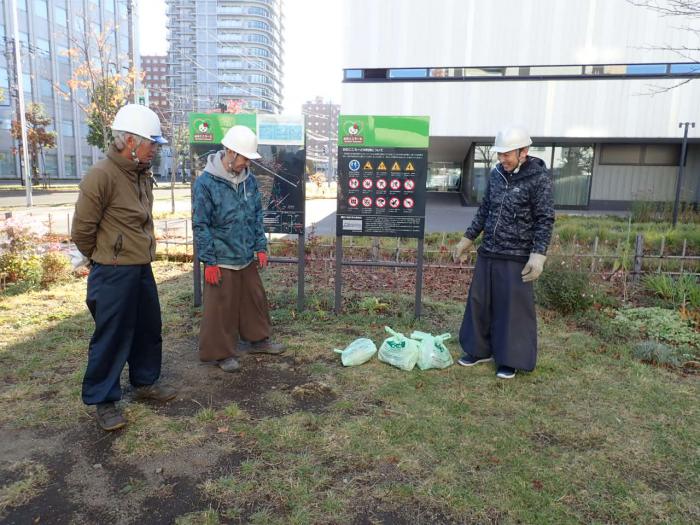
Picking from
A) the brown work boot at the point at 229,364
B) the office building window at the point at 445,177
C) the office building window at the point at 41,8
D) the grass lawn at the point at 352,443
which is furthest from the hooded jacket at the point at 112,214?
the office building window at the point at 41,8

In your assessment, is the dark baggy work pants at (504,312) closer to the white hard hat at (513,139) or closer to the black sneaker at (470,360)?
the black sneaker at (470,360)

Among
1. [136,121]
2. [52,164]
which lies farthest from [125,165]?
[52,164]

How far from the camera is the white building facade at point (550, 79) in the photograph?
62.5 feet

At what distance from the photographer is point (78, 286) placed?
7039 millimetres

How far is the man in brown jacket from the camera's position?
3104 mm

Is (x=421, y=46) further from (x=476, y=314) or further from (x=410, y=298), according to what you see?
(x=476, y=314)

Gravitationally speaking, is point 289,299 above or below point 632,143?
below

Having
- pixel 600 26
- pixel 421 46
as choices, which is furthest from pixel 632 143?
pixel 421 46

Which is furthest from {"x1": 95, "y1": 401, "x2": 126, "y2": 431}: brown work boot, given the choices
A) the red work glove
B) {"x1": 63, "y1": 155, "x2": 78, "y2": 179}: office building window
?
→ {"x1": 63, "y1": 155, "x2": 78, "y2": 179}: office building window

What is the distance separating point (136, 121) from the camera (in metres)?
3.13

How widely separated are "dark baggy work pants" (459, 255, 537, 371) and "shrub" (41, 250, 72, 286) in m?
5.92

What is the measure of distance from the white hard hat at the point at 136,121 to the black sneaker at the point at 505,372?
3235mm

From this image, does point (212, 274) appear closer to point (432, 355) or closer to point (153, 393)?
point (153, 393)

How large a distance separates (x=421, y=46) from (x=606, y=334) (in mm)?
17625
